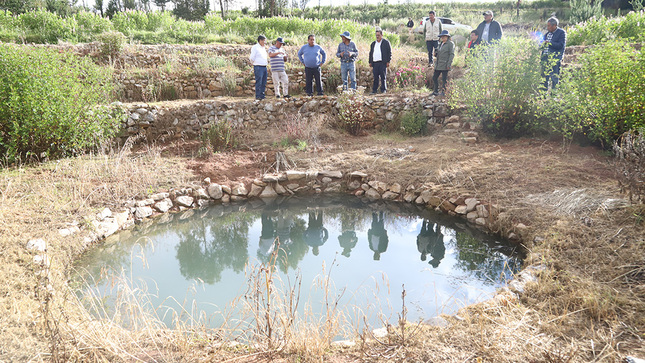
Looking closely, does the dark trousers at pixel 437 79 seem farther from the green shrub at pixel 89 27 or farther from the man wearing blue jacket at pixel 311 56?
the green shrub at pixel 89 27

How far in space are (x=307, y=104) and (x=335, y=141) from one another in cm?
156

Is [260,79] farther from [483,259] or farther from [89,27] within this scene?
[89,27]

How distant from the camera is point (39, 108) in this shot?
20.7 feet

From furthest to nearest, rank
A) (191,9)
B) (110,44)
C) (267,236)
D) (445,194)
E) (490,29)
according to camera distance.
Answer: (191,9), (110,44), (490,29), (445,194), (267,236)

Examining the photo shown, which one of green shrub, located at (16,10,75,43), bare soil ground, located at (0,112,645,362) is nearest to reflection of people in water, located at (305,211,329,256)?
bare soil ground, located at (0,112,645,362)

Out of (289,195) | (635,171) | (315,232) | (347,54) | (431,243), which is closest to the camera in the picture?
(635,171)

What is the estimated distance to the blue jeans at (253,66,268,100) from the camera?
365 inches

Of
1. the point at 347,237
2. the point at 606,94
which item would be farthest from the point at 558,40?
the point at 347,237

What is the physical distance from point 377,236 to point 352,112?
3881mm

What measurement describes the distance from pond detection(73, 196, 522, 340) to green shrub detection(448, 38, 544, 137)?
2.80 meters

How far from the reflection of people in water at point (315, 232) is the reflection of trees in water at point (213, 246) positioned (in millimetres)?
935

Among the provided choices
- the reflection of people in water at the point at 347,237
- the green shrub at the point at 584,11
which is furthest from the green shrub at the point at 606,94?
the green shrub at the point at 584,11

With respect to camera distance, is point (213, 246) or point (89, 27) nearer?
point (213, 246)

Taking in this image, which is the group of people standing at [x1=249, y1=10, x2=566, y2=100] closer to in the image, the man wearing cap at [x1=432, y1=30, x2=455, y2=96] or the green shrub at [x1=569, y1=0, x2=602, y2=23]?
the man wearing cap at [x1=432, y1=30, x2=455, y2=96]
